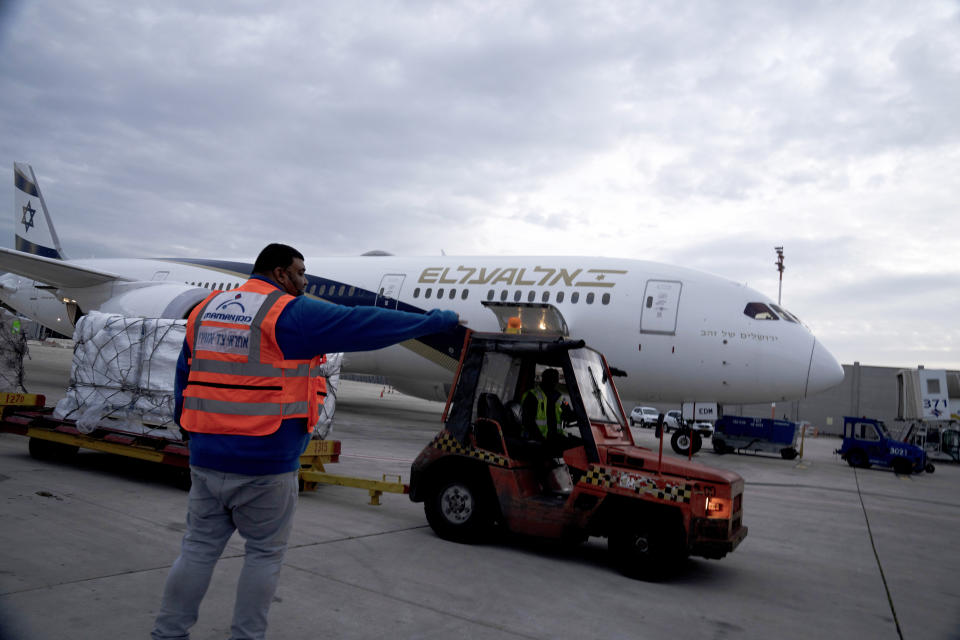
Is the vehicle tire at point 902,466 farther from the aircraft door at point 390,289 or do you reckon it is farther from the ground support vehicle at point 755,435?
the aircraft door at point 390,289

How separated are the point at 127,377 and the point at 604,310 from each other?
9224mm

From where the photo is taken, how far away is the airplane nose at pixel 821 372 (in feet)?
42.4

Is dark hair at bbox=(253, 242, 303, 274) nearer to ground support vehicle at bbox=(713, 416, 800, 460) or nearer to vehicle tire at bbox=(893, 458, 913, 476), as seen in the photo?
ground support vehicle at bbox=(713, 416, 800, 460)

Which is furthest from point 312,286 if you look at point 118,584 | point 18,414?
point 118,584

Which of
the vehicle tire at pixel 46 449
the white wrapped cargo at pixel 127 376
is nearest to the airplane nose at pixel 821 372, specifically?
the white wrapped cargo at pixel 127 376

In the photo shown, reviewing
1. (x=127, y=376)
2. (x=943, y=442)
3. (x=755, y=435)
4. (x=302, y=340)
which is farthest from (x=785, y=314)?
(x=943, y=442)

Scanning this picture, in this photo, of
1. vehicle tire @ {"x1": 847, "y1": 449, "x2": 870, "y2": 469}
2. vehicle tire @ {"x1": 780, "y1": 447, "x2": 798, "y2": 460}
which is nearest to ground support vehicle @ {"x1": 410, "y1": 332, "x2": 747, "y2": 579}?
vehicle tire @ {"x1": 780, "y1": 447, "x2": 798, "y2": 460}

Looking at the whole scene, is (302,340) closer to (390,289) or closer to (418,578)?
(418,578)

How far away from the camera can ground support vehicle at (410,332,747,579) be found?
514cm

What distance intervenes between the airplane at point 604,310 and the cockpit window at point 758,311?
2 centimetres

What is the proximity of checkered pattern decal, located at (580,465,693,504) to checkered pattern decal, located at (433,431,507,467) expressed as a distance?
0.76 metres

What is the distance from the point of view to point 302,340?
3.07 metres

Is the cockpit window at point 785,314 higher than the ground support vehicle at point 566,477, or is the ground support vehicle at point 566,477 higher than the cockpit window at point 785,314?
the cockpit window at point 785,314

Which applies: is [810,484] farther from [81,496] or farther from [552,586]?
[81,496]
